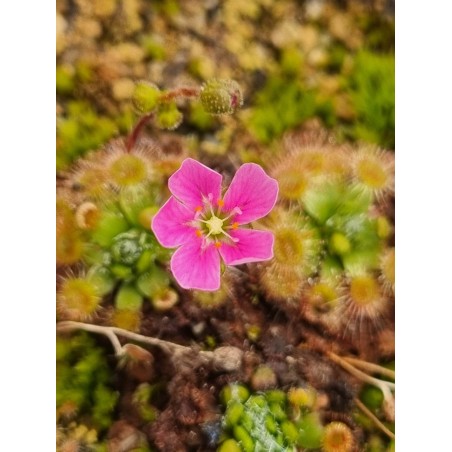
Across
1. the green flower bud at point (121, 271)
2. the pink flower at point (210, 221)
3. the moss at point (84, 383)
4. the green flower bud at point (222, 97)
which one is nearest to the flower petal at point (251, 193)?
the pink flower at point (210, 221)

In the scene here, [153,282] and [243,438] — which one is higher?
[153,282]

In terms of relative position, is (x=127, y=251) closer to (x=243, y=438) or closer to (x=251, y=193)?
(x=251, y=193)

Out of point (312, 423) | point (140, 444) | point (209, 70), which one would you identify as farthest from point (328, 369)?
point (209, 70)

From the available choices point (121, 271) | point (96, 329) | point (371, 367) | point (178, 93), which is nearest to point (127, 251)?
point (121, 271)

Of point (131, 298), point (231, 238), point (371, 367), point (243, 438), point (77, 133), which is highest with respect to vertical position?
point (77, 133)

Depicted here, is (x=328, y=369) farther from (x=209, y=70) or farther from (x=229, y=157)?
(x=209, y=70)

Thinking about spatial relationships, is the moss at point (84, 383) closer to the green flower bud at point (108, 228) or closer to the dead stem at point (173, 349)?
the dead stem at point (173, 349)
